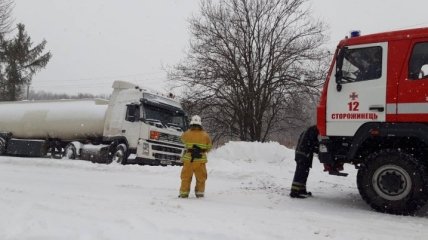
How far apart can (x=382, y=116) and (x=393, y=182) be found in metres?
1.11

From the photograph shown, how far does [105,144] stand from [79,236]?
1363 cm

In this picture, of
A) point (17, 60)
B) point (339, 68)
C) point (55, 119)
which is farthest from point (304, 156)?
point (17, 60)

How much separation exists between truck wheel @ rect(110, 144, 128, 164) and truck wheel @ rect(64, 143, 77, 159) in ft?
9.89

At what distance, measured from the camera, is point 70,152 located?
64.9 ft

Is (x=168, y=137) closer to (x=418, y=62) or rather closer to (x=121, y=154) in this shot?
(x=121, y=154)

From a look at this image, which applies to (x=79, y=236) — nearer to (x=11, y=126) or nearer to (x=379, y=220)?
(x=379, y=220)

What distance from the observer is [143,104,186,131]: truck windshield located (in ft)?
56.2

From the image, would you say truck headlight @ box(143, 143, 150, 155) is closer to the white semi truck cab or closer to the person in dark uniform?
the white semi truck cab

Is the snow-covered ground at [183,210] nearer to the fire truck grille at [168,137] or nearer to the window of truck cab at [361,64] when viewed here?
the window of truck cab at [361,64]

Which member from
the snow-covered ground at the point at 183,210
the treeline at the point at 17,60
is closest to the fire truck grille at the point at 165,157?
the snow-covered ground at the point at 183,210

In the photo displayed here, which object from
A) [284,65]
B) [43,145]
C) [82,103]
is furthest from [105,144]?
[284,65]

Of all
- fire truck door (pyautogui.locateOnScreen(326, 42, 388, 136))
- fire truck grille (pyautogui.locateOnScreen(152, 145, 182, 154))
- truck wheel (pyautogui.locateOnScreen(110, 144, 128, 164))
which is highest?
fire truck door (pyautogui.locateOnScreen(326, 42, 388, 136))

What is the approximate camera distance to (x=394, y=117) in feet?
25.8

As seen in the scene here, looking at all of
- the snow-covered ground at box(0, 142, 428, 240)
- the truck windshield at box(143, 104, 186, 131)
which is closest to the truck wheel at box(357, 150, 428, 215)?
the snow-covered ground at box(0, 142, 428, 240)
